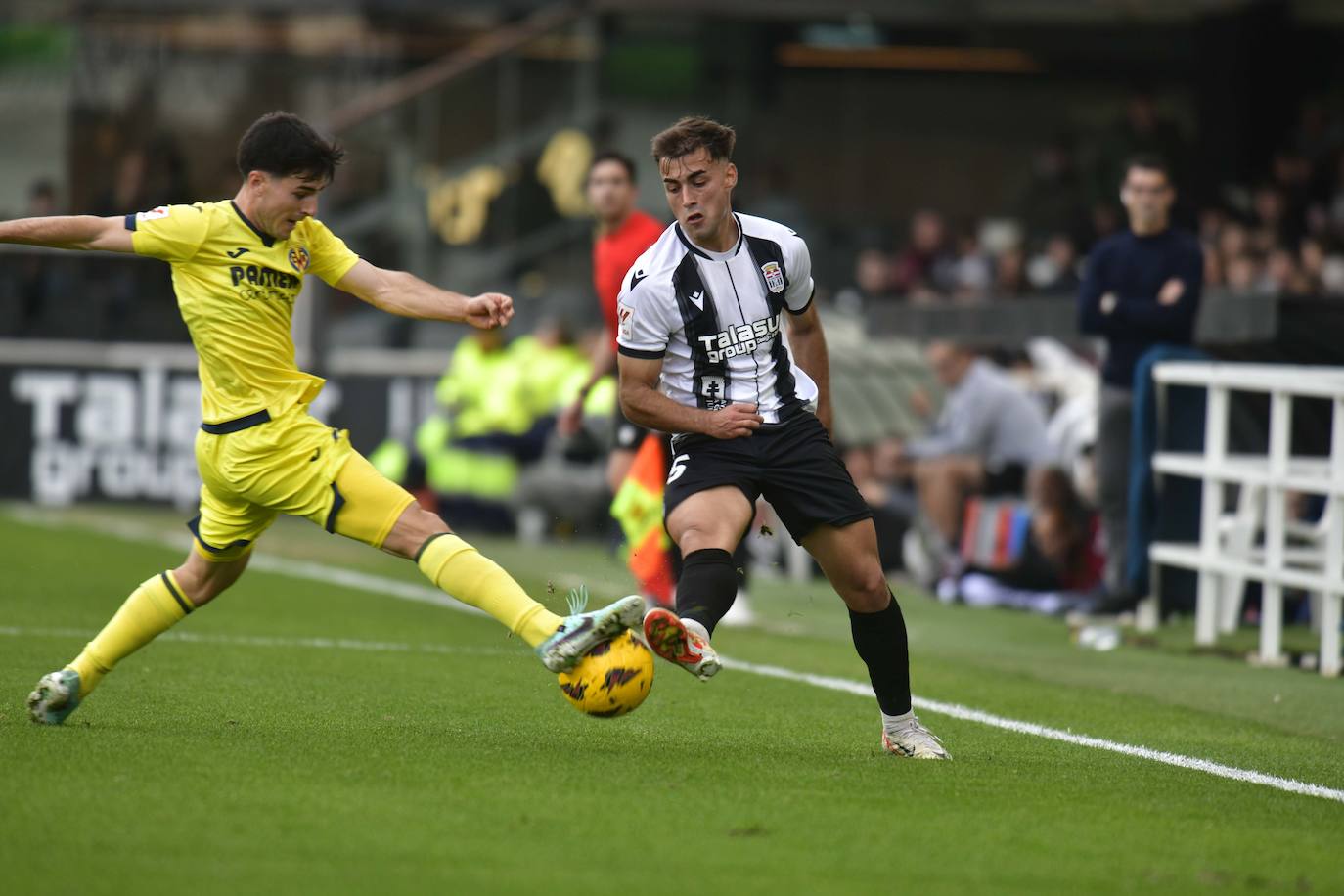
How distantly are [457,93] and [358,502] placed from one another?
15963mm

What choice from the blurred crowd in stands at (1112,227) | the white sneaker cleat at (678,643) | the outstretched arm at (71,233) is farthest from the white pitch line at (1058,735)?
the blurred crowd in stands at (1112,227)

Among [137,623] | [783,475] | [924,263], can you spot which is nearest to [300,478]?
[137,623]

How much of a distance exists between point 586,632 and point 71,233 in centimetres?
201

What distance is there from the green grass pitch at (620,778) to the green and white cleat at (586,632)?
324 mm

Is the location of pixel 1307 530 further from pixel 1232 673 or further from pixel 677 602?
pixel 677 602

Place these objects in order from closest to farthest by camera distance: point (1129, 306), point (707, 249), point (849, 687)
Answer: point (707, 249), point (849, 687), point (1129, 306)

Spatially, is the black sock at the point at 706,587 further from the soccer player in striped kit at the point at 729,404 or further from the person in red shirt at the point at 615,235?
the person in red shirt at the point at 615,235

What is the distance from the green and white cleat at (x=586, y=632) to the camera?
5945 millimetres

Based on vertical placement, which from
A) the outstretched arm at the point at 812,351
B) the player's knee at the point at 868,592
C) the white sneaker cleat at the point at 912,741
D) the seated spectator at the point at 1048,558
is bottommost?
the seated spectator at the point at 1048,558

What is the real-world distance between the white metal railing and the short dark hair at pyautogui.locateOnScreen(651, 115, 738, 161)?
4.11 m

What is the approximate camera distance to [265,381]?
21.1 ft

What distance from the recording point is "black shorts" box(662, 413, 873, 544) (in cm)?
620

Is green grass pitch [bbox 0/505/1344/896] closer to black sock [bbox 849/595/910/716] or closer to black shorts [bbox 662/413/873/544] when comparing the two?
black sock [bbox 849/595/910/716]

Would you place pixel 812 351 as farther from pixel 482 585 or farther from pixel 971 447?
pixel 971 447
